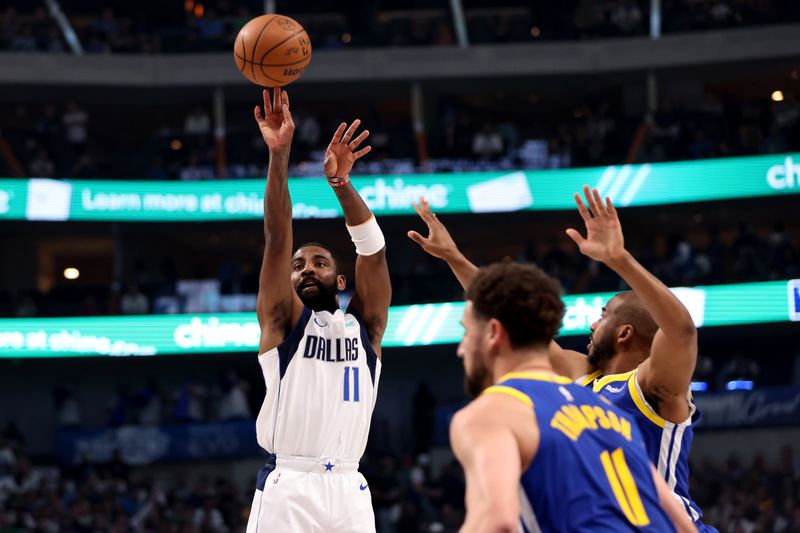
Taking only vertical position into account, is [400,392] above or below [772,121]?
below

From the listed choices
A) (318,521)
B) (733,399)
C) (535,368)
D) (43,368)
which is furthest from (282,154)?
(43,368)

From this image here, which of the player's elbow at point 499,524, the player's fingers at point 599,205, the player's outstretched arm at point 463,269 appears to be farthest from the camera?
the player's outstretched arm at point 463,269

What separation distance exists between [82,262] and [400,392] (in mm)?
8560

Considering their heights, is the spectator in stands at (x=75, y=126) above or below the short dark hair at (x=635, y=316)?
above

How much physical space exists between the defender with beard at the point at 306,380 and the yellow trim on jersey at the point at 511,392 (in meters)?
2.49

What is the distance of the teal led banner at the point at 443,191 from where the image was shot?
21484mm

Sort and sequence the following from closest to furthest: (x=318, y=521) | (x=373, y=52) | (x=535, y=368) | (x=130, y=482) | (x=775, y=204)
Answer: (x=535, y=368) → (x=318, y=521) → (x=130, y=482) → (x=775, y=204) → (x=373, y=52)

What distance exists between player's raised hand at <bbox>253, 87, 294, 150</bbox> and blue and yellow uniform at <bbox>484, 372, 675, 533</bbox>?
2.73 meters

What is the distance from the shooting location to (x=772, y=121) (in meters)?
22.6

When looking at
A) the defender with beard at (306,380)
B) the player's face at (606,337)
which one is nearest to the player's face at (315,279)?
the defender with beard at (306,380)

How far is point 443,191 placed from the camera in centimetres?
2177

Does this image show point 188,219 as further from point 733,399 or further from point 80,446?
point 733,399

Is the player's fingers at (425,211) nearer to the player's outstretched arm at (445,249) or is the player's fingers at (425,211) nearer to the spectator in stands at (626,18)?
the player's outstretched arm at (445,249)

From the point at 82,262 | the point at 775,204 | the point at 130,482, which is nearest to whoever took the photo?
the point at 130,482
